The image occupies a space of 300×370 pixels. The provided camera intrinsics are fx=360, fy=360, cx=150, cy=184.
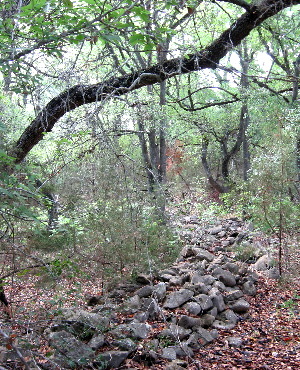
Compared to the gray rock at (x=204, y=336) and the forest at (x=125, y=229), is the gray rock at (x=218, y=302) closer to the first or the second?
the forest at (x=125, y=229)

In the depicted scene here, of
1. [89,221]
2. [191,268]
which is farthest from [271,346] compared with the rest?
[89,221]

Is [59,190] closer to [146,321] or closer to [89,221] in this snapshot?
[89,221]

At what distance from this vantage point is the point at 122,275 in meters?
5.57

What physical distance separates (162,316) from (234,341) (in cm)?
213

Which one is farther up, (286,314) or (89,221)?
(89,221)

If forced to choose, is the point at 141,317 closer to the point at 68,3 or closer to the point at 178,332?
the point at 178,332

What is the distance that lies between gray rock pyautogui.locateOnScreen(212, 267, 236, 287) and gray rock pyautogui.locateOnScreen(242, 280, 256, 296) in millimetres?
183

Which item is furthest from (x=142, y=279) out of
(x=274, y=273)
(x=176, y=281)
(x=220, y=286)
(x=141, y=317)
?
(x=274, y=273)

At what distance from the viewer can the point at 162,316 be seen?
2.81m

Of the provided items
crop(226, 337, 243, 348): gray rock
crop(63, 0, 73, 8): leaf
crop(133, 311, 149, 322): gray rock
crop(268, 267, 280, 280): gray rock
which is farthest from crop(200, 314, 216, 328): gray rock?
crop(63, 0, 73, 8): leaf

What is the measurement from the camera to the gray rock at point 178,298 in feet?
16.7

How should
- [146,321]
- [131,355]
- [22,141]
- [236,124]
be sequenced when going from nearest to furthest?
[131,355], [22,141], [146,321], [236,124]

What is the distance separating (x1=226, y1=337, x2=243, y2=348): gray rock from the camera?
4.42m

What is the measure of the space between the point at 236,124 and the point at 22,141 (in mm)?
11261
